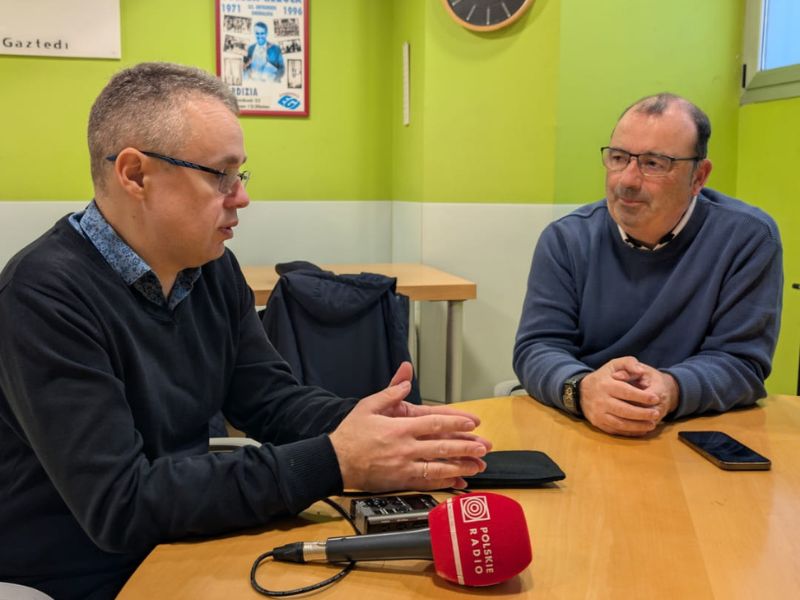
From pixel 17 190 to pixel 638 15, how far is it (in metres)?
2.95

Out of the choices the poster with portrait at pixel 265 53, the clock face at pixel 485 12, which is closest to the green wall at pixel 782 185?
the clock face at pixel 485 12

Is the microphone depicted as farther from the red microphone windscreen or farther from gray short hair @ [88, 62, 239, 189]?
gray short hair @ [88, 62, 239, 189]

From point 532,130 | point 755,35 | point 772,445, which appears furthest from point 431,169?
point 772,445

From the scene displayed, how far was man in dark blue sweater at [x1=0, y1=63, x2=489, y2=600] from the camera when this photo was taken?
1007 millimetres

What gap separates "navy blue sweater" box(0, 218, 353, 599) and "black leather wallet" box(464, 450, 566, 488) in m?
0.25

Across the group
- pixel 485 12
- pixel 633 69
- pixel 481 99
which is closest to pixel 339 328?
pixel 481 99

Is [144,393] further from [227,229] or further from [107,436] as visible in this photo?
[227,229]

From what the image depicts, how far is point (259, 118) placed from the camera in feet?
12.5

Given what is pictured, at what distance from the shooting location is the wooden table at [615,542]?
0.88 meters

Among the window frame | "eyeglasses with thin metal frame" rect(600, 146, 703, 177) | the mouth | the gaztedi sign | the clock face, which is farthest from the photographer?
the gaztedi sign

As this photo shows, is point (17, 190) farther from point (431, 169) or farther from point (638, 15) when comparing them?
point (638, 15)

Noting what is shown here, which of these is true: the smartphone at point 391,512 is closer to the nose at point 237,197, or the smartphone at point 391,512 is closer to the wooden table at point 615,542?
the wooden table at point 615,542

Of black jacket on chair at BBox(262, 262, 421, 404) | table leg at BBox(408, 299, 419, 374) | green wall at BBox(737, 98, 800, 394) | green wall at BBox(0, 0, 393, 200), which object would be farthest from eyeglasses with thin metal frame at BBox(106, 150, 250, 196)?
green wall at BBox(0, 0, 393, 200)

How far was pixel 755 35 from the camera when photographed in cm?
332
